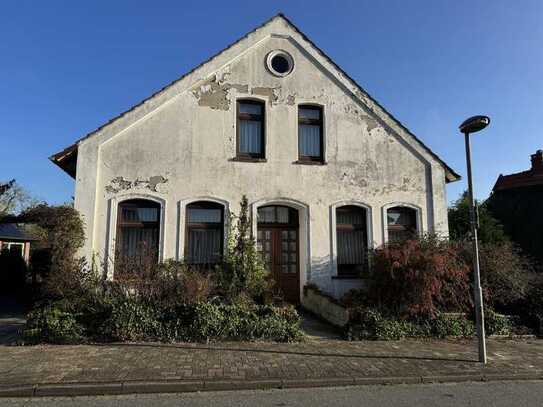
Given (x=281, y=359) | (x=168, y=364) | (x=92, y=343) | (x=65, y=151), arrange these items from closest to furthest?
(x=168, y=364)
(x=281, y=359)
(x=92, y=343)
(x=65, y=151)

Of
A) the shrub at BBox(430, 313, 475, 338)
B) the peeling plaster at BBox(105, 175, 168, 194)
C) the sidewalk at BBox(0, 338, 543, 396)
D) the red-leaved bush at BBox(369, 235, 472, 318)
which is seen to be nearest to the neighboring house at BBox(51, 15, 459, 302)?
the peeling plaster at BBox(105, 175, 168, 194)

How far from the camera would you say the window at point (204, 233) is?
11.6 meters

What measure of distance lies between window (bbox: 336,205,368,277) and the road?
6.03 metres

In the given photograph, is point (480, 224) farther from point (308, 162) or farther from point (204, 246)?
point (204, 246)

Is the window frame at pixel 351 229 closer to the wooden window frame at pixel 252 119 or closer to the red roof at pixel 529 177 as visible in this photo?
the wooden window frame at pixel 252 119

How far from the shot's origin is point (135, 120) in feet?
37.9

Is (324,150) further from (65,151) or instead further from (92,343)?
(92,343)

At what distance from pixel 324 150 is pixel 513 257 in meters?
A: 5.75

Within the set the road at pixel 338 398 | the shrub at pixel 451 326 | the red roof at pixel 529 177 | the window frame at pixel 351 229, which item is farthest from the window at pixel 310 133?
the red roof at pixel 529 177

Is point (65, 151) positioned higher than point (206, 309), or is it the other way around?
point (65, 151)

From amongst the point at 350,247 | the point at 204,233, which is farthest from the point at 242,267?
the point at 350,247

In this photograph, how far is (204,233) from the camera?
11734 mm

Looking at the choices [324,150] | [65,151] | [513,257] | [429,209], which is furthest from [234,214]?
[513,257]

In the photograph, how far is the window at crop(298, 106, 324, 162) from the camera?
12781mm
